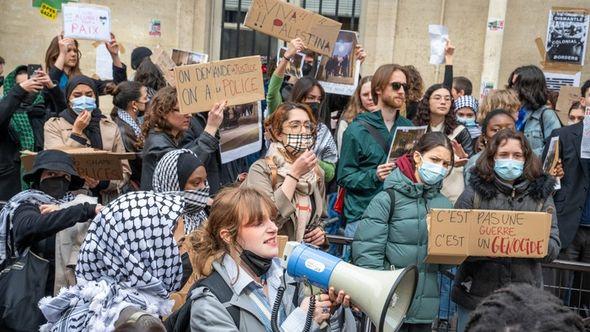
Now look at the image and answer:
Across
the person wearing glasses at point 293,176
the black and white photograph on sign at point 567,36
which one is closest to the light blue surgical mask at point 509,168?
the person wearing glasses at point 293,176

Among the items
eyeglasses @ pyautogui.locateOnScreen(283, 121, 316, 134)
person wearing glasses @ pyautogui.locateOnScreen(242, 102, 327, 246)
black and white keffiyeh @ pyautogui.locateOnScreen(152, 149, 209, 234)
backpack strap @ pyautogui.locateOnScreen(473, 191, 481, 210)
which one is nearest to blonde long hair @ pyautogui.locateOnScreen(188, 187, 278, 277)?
black and white keffiyeh @ pyautogui.locateOnScreen(152, 149, 209, 234)

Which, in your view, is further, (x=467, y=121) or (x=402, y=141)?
(x=467, y=121)

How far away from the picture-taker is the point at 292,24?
7.10 metres

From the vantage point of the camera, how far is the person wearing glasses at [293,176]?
15.5 ft

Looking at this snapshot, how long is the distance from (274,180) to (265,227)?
1.46 meters

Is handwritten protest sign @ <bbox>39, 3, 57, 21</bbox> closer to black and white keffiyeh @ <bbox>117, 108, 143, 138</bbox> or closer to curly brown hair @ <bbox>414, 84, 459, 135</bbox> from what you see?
black and white keffiyeh @ <bbox>117, 108, 143, 138</bbox>

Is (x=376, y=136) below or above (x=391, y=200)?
above

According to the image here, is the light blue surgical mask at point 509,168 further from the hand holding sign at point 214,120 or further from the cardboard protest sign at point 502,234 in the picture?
the hand holding sign at point 214,120

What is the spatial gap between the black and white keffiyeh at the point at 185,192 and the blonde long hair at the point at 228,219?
972 millimetres

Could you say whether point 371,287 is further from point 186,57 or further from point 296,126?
point 186,57

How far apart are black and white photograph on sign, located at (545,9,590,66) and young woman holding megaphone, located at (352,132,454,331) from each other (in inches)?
274

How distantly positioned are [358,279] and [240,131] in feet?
10.6

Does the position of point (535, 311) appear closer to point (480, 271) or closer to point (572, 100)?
point (480, 271)

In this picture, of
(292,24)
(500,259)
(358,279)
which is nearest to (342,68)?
(292,24)
